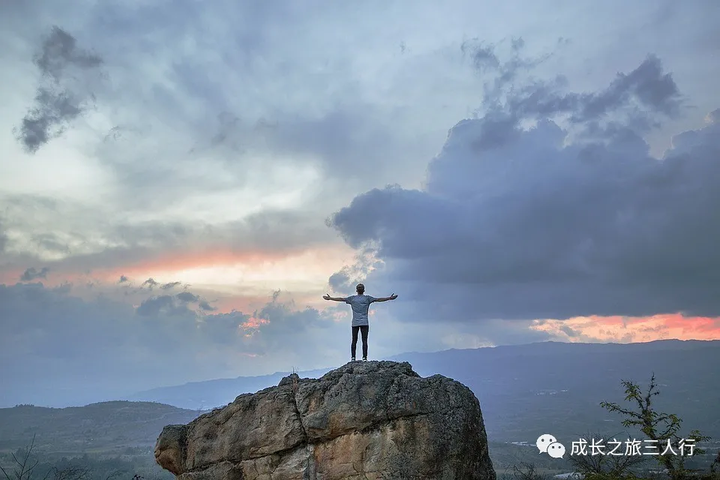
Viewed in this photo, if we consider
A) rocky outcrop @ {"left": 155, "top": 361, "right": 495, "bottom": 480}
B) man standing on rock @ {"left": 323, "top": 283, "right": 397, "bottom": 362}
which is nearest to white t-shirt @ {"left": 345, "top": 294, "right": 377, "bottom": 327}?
man standing on rock @ {"left": 323, "top": 283, "right": 397, "bottom": 362}

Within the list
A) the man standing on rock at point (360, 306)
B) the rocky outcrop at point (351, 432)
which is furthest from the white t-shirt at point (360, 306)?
the rocky outcrop at point (351, 432)

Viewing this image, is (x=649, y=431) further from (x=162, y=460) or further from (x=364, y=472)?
(x=162, y=460)

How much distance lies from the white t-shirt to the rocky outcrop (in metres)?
3.01

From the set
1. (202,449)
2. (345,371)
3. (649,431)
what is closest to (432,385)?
(345,371)

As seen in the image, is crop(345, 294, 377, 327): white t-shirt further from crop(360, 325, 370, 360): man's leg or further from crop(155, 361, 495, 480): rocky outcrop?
crop(155, 361, 495, 480): rocky outcrop

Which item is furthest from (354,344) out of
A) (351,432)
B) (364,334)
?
(351,432)

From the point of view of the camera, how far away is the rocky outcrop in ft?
65.7

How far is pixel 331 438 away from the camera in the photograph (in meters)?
21.0

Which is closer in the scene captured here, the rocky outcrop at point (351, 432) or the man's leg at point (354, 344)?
the rocky outcrop at point (351, 432)

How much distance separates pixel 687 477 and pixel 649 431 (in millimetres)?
2596

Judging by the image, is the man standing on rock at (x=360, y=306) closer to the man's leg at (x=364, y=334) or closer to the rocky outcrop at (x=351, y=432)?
the man's leg at (x=364, y=334)

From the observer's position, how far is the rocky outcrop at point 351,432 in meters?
20.0

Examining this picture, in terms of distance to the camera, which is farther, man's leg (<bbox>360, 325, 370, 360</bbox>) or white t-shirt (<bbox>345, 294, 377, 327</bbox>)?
man's leg (<bbox>360, 325, 370, 360</bbox>)

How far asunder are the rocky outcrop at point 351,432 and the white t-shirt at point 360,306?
301 cm
